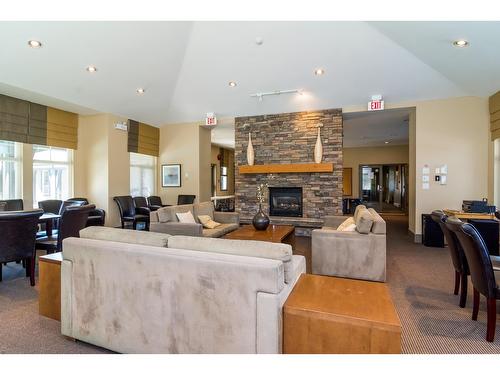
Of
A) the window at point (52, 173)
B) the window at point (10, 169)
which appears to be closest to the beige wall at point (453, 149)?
the window at point (52, 173)

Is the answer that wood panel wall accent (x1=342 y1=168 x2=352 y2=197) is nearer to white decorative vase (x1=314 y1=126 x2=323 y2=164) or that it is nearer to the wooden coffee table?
white decorative vase (x1=314 y1=126 x2=323 y2=164)

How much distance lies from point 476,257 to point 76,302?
9.73ft

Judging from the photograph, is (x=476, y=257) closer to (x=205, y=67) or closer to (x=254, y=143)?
(x=205, y=67)

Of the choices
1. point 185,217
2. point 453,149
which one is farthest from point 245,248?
point 453,149

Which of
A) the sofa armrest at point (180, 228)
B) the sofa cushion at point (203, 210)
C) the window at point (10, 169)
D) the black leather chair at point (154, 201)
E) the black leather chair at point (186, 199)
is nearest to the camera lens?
the sofa armrest at point (180, 228)

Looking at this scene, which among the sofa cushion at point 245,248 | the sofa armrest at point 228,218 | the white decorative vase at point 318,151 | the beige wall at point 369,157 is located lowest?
the sofa armrest at point 228,218

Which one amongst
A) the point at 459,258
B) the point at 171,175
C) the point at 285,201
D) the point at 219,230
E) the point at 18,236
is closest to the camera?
the point at 459,258

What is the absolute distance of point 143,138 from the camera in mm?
7312

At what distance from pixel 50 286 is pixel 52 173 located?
4.69m

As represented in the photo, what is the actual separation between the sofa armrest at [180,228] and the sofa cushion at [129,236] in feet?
6.61

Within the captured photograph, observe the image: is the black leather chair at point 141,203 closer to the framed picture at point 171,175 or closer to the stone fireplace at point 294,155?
the framed picture at point 171,175

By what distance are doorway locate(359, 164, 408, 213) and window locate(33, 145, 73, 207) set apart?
9943mm

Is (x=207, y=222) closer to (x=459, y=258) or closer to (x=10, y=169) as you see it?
(x=459, y=258)

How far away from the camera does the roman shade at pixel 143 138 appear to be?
694cm
